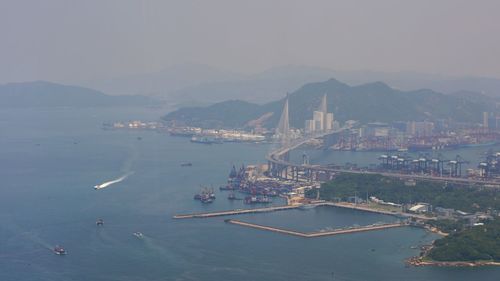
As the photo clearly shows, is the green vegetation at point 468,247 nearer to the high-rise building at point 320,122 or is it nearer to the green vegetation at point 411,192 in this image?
the green vegetation at point 411,192

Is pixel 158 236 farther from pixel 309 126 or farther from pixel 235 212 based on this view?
pixel 309 126

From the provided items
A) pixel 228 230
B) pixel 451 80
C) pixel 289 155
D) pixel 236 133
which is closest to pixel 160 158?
pixel 289 155

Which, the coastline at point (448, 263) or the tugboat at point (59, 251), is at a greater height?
the coastline at point (448, 263)

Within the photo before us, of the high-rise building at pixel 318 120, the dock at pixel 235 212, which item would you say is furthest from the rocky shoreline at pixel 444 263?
the high-rise building at pixel 318 120

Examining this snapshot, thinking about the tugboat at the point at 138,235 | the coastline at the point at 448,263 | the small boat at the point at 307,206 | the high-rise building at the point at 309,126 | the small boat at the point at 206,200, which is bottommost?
the coastline at the point at 448,263

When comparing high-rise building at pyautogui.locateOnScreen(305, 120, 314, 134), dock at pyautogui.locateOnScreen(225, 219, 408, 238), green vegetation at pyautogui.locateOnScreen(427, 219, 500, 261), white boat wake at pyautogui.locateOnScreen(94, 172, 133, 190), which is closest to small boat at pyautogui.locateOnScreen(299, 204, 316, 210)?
dock at pyautogui.locateOnScreen(225, 219, 408, 238)

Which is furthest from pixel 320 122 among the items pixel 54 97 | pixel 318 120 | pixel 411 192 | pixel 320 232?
pixel 54 97

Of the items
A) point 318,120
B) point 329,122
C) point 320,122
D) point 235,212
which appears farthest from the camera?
point 329,122
